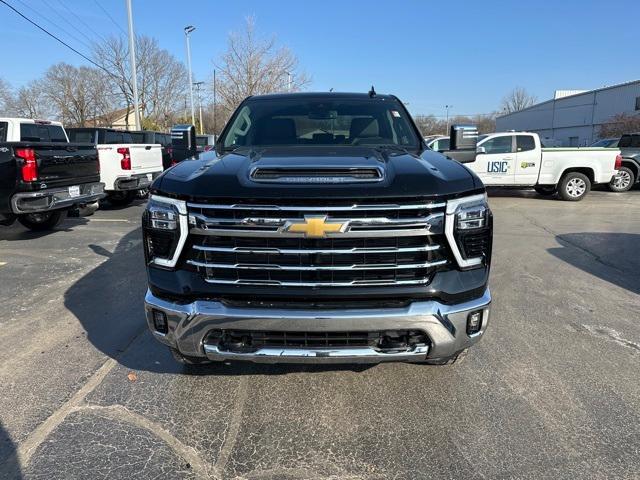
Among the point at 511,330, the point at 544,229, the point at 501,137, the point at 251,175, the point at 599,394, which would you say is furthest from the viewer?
Result: the point at 501,137

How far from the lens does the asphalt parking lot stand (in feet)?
8.08

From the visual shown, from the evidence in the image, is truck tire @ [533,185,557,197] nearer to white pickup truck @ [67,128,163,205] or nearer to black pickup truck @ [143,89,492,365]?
white pickup truck @ [67,128,163,205]

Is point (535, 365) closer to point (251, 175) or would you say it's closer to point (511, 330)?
point (511, 330)

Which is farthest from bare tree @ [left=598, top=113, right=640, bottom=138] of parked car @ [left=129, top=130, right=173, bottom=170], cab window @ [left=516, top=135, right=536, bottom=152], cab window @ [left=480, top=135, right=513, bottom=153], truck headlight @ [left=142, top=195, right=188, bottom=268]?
truck headlight @ [left=142, top=195, right=188, bottom=268]

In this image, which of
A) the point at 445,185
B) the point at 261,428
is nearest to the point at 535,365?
the point at 445,185

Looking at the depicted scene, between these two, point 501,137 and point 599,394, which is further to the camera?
point 501,137

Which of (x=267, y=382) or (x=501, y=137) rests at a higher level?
(x=501, y=137)

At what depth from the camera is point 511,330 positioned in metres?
4.16

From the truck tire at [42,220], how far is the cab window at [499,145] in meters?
10.7

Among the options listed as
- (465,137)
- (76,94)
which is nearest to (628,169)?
(465,137)

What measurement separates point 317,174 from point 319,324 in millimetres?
831

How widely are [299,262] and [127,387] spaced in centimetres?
161

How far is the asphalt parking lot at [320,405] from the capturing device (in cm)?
246

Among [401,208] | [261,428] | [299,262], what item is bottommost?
[261,428]
